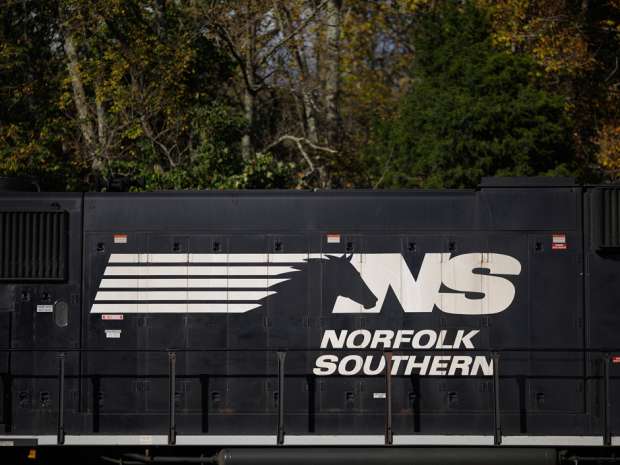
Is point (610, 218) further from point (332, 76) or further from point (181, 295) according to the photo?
point (332, 76)

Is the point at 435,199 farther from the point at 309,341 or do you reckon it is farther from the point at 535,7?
the point at 535,7

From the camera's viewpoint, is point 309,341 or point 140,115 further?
point 140,115

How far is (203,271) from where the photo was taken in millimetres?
9469

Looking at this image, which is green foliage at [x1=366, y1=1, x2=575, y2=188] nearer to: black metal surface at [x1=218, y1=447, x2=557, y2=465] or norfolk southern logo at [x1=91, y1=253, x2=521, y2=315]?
norfolk southern logo at [x1=91, y1=253, x2=521, y2=315]

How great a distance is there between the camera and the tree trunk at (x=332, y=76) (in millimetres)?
24625

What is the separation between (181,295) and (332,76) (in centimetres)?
1642

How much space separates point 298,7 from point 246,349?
14602 mm

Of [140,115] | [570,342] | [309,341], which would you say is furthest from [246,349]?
[140,115]

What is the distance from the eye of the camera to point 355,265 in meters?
9.45

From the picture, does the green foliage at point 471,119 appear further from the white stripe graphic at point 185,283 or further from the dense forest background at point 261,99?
the white stripe graphic at point 185,283

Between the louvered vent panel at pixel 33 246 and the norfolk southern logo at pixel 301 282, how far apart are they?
53 cm

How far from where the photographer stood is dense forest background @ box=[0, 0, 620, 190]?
58.4ft

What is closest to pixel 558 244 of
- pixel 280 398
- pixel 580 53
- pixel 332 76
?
pixel 280 398

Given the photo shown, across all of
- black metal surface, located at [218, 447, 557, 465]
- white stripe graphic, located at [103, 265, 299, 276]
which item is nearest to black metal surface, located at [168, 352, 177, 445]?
black metal surface, located at [218, 447, 557, 465]
